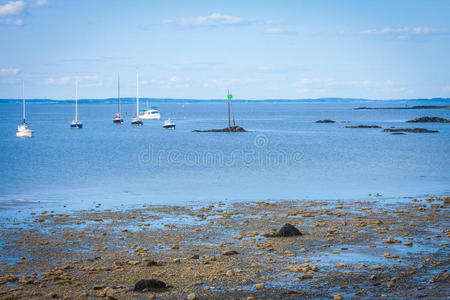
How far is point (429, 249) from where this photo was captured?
1759 cm

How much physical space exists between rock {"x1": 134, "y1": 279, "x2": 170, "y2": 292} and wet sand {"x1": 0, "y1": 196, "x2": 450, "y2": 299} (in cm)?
13

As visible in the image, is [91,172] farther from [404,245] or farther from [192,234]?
[404,245]

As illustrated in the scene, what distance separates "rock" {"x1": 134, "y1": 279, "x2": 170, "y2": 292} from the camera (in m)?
13.4

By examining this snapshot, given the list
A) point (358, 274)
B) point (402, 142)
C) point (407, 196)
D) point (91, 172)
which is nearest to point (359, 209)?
point (407, 196)

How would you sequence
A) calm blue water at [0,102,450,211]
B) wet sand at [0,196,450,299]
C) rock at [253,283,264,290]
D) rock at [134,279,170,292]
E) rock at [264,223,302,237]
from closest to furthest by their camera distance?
rock at [134,279,170,292]
wet sand at [0,196,450,299]
rock at [253,283,264,290]
rock at [264,223,302,237]
calm blue water at [0,102,450,211]

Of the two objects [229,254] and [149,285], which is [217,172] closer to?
[229,254]

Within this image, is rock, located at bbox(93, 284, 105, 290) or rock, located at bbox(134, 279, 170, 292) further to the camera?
rock, located at bbox(93, 284, 105, 290)

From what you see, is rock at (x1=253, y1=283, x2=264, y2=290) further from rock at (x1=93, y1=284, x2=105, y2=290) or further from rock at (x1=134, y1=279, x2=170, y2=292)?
rock at (x1=93, y1=284, x2=105, y2=290)

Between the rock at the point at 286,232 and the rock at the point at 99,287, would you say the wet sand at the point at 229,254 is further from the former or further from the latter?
the rock at the point at 286,232

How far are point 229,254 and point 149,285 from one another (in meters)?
4.24

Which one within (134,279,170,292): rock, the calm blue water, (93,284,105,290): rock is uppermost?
(134,279,170,292): rock

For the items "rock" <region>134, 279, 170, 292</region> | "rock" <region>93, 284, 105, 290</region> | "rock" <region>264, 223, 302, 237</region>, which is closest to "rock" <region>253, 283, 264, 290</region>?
"rock" <region>134, 279, 170, 292</region>

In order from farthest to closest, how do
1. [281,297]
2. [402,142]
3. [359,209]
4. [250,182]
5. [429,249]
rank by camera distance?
1. [402,142]
2. [250,182]
3. [359,209]
4. [429,249]
5. [281,297]

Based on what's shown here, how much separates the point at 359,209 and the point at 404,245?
26.5 feet
